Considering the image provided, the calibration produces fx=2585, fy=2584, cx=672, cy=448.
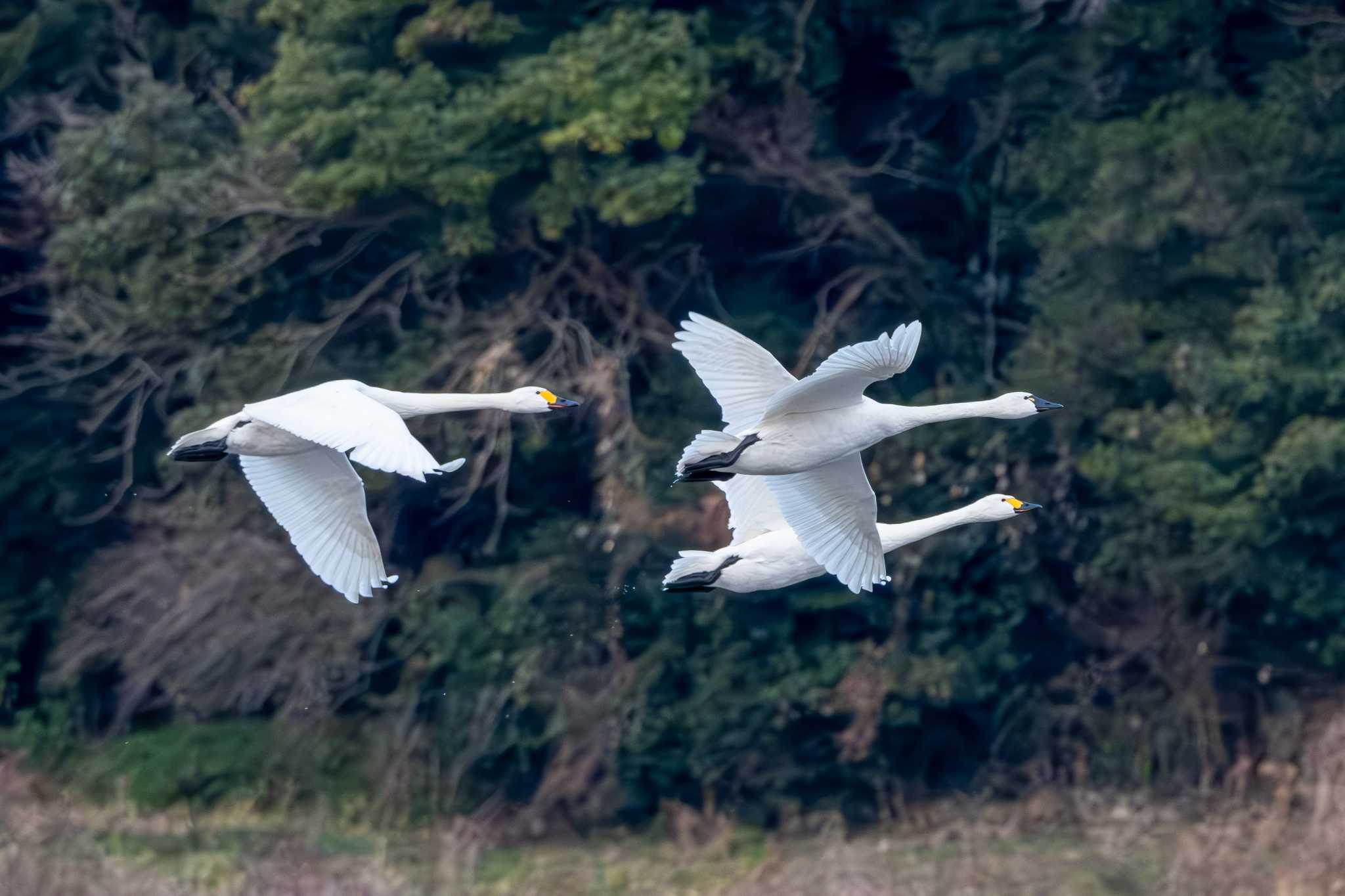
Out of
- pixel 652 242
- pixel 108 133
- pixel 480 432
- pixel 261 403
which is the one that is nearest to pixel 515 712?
pixel 480 432

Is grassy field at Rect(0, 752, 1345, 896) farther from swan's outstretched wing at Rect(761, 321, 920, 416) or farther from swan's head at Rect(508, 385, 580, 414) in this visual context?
swan's outstretched wing at Rect(761, 321, 920, 416)

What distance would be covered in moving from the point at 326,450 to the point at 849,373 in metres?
2.48

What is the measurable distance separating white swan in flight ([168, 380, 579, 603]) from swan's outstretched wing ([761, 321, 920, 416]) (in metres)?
1.02

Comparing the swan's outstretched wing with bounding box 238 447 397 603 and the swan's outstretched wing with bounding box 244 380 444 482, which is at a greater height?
the swan's outstretched wing with bounding box 244 380 444 482

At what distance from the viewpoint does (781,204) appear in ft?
55.1

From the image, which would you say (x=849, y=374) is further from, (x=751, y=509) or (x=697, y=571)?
(x=751, y=509)

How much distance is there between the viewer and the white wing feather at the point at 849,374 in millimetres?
9195

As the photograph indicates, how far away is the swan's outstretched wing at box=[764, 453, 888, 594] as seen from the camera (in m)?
10.1

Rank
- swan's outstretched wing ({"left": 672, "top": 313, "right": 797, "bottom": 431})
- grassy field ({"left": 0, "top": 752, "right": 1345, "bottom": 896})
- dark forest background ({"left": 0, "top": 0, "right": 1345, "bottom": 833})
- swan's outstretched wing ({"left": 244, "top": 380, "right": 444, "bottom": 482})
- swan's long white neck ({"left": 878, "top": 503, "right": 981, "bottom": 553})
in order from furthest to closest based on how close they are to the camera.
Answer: dark forest background ({"left": 0, "top": 0, "right": 1345, "bottom": 833}) < grassy field ({"left": 0, "top": 752, "right": 1345, "bottom": 896}) < swan's long white neck ({"left": 878, "top": 503, "right": 981, "bottom": 553}) < swan's outstretched wing ({"left": 672, "top": 313, "right": 797, "bottom": 431}) < swan's outstretched wing ({"left": 244, "top": 380, "right": 444, "bottom": 482})

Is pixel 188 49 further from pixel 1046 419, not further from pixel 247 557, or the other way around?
pixel 1046 419

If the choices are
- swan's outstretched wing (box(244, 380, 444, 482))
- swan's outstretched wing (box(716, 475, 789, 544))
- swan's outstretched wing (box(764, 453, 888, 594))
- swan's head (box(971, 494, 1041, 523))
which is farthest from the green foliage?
swan's outstretched wing (box(244, 380, 444, 482))

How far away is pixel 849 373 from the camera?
31.2 feet

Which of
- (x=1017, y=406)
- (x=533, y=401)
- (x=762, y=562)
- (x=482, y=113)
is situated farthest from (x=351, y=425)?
(x=482, y=113)

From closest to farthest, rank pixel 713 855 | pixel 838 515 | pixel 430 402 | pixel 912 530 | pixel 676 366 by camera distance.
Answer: pixel 838 515 → pixel 430 402 → pixel 912 530 → pixel 713 855 → pixel 676 366
